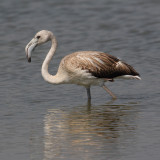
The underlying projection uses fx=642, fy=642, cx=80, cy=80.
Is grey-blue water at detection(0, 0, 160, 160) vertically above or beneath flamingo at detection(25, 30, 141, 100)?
beneath

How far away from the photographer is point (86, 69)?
1307 cm

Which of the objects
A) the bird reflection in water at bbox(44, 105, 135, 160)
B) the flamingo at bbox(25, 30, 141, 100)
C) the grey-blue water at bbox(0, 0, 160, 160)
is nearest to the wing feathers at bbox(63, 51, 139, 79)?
the flamingo at bbox(25, 30, 141, 100)

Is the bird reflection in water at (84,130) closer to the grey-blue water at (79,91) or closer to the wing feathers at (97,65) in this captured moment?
the grey-blue water at (79,91)

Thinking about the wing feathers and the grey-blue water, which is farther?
the wing feathers

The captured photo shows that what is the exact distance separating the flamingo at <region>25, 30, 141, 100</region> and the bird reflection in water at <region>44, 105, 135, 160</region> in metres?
0.78

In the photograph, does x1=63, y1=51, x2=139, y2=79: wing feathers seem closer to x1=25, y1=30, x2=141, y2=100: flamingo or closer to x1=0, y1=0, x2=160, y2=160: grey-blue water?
x1=25, y1=30, x2=141, y2=100: flamingo

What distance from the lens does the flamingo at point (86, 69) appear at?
1303 cm

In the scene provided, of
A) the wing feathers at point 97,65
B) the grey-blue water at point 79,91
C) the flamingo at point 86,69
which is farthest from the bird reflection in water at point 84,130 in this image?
the wing feathers at point 97,65

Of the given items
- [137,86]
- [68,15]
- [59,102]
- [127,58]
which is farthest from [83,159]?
[68,15]

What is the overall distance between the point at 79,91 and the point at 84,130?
12.9ft

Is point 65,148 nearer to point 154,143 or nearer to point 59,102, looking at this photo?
point 154,143

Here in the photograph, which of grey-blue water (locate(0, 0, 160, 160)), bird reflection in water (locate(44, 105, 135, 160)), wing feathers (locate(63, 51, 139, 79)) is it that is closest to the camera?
bird reflection in water (locate(44, 105, 135, 160))

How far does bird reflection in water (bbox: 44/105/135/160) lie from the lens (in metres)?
9.12

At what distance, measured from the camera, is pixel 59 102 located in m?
13.1
